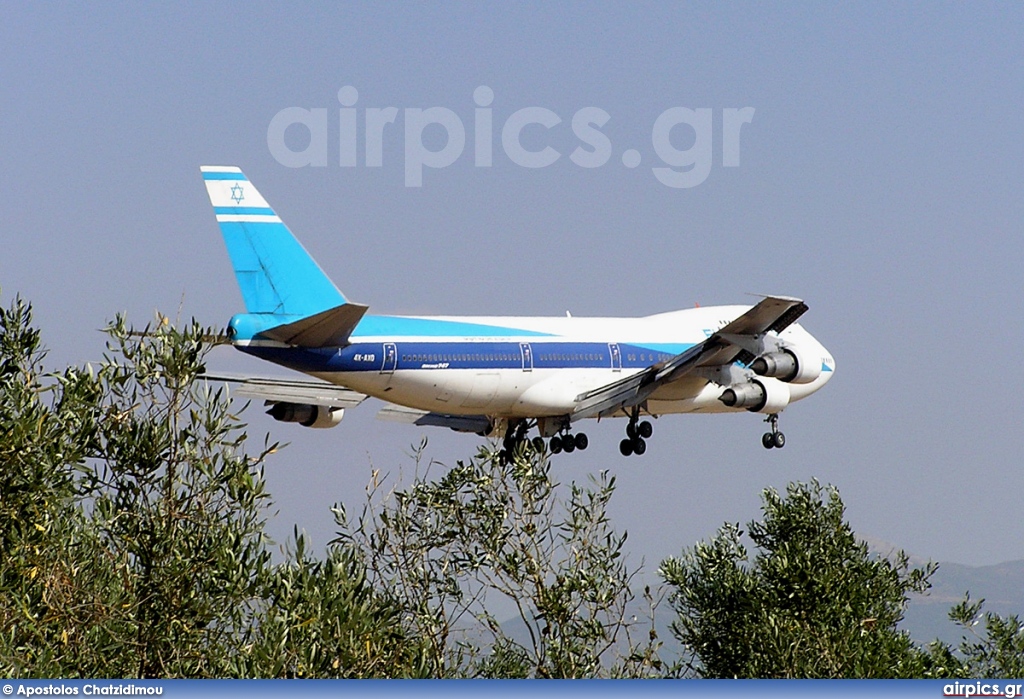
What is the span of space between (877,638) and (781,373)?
965 centimetres

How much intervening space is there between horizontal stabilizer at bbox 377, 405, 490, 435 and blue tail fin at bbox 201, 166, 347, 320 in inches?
390

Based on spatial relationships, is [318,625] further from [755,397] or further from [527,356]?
[755,397]

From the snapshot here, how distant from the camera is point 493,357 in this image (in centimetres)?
4103

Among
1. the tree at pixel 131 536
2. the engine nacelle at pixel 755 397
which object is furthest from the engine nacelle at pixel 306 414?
the tree at pixel 131 536

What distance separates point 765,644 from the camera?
3078cm

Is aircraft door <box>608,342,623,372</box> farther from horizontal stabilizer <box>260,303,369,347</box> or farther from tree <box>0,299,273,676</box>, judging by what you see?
tree <box>0,299,273,676</box>

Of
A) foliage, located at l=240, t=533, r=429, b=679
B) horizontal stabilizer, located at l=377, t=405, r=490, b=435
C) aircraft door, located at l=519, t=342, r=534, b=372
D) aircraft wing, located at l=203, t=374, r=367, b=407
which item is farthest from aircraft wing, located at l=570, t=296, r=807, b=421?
foliage, located at l=240, t=533, r=429, b=679

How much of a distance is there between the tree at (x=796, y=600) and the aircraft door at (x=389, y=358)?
855 centimetres

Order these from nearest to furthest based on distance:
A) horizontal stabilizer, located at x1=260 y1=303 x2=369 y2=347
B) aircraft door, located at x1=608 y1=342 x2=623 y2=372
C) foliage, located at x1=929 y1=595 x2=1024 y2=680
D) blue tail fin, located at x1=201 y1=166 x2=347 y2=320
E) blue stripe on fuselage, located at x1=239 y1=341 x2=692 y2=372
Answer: foliage, located at x1=929 y1=595 x2=1024 y2=680, horizontal stabilizer, located at x1=260 y1=303 x2=369 y2=347, blue stripe on fuselage, located at x1=239 y1=341 x2=692 y2=372, blue tail fin, located at x1=201 y1=166 x2=347 y2=320, aircraft door, located at x1=608 y1=342 x2=623 y2=372

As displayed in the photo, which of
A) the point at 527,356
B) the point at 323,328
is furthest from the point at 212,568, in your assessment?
the point at 527,356

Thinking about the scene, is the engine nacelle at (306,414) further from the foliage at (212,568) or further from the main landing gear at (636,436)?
the foliage at (212,568)

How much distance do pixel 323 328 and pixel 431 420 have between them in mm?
13128

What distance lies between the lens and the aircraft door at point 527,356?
1651 inches

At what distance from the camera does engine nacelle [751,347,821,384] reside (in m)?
40.0
